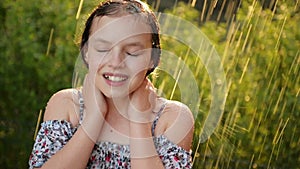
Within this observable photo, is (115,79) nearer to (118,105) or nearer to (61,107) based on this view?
(118,105)

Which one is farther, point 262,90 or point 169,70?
point 262,90

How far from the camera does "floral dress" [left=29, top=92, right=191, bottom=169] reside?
2832 mm

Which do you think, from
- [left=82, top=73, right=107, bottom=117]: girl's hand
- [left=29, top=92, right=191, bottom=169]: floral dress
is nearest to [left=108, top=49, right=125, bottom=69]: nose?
[left=82, top=73, right=107, bottom=117]: girl's hand

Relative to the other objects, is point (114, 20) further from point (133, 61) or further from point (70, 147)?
point (70, 147)

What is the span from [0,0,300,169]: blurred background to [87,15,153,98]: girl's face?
4.13 feet

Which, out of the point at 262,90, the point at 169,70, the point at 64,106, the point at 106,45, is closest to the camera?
the point at 106,45

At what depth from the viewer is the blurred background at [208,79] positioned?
13.7ft

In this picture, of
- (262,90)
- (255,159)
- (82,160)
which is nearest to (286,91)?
(262,90)

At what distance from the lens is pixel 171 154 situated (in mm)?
2836

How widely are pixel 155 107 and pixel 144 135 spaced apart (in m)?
0.17

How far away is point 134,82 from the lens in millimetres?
2770

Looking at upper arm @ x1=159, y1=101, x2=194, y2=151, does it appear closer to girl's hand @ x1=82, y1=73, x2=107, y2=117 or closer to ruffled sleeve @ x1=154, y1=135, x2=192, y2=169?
ruffled sleeve @ x1=154, y1=135, x2=192, y2=169

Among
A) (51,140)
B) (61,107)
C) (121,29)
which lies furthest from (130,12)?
(51,140)

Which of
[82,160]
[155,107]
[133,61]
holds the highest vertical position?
[133,61]
